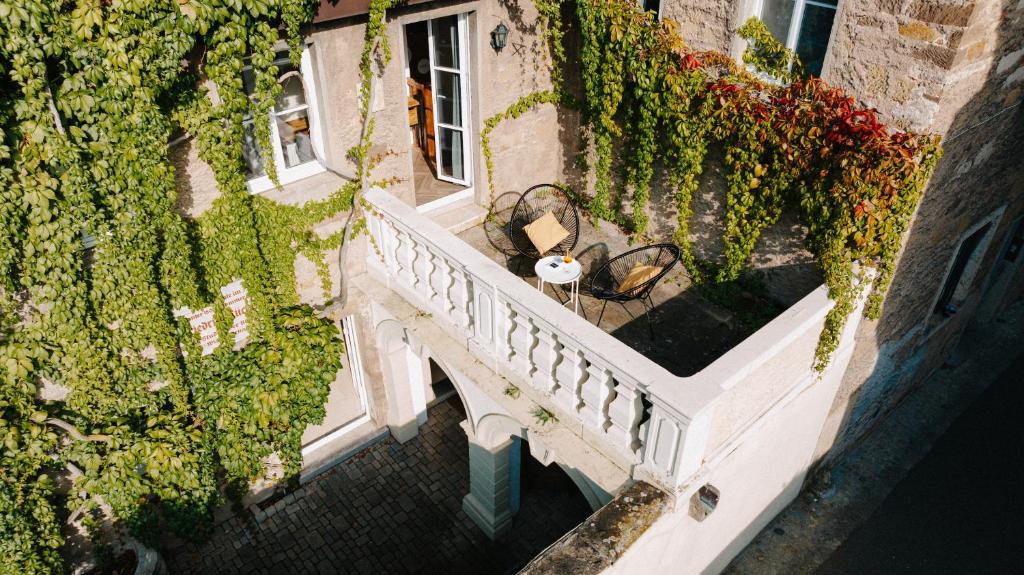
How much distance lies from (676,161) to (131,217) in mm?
5746

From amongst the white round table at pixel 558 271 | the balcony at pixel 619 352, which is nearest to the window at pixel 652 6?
the white round table at pixel 558 271

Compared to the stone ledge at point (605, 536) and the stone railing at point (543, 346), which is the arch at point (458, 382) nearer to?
the stone railing at point (543, 346)

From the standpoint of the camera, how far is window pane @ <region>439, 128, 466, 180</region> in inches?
359

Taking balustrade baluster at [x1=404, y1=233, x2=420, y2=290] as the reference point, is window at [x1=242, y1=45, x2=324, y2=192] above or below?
above

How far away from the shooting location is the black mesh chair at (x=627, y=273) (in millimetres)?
7423

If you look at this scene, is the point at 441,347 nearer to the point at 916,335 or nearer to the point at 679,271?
the point at 679,271

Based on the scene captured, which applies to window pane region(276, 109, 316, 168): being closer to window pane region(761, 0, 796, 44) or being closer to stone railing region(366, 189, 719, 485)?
stone railing region(366, 189, 719, 485)

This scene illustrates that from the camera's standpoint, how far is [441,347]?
7.63 meters

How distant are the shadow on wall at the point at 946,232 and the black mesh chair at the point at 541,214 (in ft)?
11.7

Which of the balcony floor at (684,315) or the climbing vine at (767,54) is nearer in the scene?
the climbing vine at (767,54)

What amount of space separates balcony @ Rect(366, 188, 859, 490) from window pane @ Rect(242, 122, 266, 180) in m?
1.25

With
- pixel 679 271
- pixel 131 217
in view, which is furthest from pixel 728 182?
pixel 131 217

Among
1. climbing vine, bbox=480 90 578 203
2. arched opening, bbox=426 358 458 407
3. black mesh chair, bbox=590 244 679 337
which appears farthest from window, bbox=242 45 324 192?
arched opening, bbox=426 358 458 407

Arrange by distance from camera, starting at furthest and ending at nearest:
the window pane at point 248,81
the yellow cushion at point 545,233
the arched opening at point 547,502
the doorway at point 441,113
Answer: the arched opening at point 547,502
the yellow cushion at point 545,233
the doorway at point 441,113
the window pane at point 248,81
